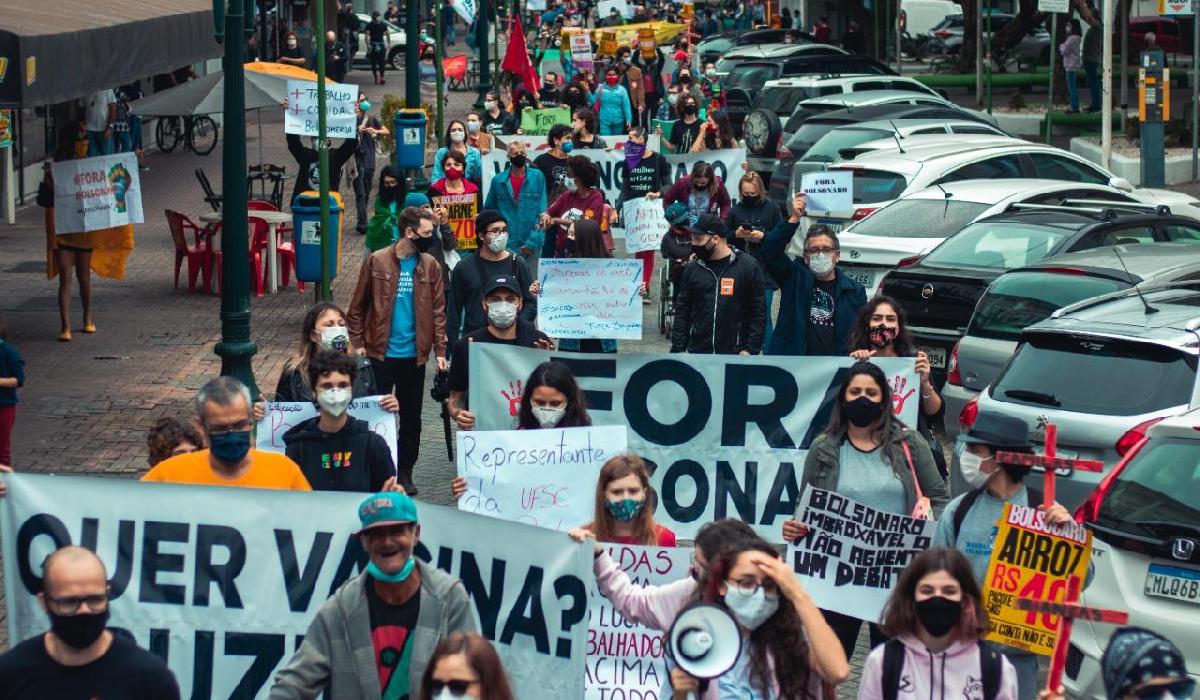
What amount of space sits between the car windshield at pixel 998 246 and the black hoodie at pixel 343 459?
724 cm

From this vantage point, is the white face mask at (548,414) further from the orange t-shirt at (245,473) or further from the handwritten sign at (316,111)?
the handwritten sign at (316,111)

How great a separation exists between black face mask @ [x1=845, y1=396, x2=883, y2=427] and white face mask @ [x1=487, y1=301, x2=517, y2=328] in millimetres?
3048

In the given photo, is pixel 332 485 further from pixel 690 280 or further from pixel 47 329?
pixel 47 329

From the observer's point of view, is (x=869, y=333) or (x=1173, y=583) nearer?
(x=1173, y=583)

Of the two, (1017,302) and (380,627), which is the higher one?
(1017,302)

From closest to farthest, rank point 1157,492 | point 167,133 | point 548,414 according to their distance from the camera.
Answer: point 1157,492 < point 548,414 < point 167,133

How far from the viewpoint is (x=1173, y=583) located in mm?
7484

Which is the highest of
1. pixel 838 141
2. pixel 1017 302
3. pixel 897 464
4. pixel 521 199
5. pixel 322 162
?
pixel 838 141

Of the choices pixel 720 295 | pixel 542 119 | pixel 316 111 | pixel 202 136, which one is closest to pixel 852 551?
pixel 720 295

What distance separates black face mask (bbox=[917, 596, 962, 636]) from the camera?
5.66 meters

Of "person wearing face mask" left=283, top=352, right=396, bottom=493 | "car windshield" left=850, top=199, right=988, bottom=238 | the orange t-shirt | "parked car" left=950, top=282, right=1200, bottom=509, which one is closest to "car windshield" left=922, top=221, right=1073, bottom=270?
"car windshield" left=850, top=199, right=988, bottom=238

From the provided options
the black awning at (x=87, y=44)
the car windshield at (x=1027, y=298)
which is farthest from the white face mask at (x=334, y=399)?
the car windshield at (x=1027, y=298)

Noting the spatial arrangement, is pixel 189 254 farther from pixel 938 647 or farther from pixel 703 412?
pixel 938 647

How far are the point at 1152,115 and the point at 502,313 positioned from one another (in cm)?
1869
